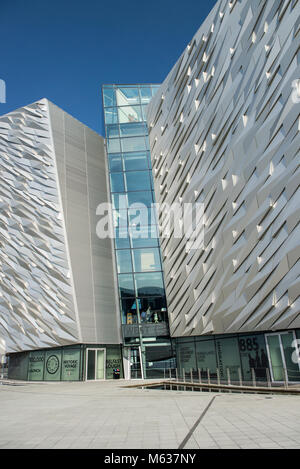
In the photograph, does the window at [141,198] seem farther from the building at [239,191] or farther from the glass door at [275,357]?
the glass door at [275,357]

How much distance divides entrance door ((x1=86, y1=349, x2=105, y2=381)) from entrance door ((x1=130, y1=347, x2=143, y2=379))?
7.31ft

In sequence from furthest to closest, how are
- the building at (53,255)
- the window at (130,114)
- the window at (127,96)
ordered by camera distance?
the window at (127,96)
the window at (130,114)
the building at (53,255)

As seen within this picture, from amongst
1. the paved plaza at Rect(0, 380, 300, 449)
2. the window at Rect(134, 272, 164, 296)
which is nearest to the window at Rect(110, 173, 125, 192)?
the window at Rect(134, 272, 164, 296)

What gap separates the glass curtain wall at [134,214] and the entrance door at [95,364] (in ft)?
7.80

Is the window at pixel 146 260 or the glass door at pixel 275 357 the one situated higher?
the window at pixel 146 260

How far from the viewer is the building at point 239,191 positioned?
1648 centimetres

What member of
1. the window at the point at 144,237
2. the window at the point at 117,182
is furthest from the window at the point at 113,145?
the window at the point at 144,237

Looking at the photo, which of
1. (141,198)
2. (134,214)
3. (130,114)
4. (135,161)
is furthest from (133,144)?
(134,214)

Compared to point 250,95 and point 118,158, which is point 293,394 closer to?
point 250,95

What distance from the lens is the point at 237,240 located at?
1911 centimetres

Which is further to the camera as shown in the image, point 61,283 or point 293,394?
point 61,283

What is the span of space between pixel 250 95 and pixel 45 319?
68.3ft

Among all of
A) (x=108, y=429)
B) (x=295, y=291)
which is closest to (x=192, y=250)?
(x=295, y=291)

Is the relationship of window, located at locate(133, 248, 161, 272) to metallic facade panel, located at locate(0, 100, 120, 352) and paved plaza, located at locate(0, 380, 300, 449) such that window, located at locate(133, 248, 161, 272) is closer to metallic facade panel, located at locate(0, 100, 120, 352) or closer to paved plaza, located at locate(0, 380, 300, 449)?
metallic facade panel, located at locate(0, 100, 120, 352)
